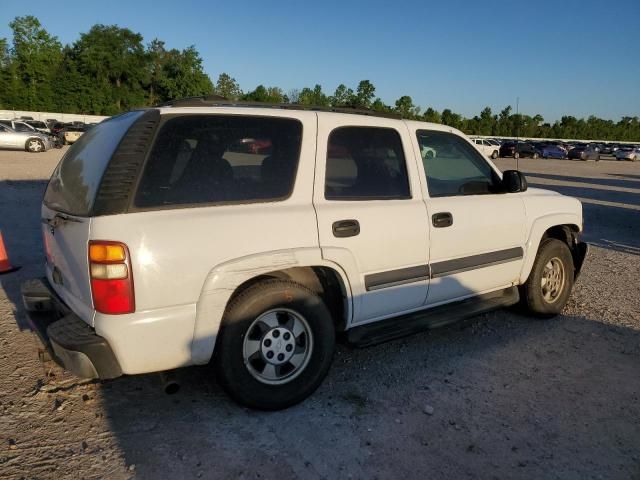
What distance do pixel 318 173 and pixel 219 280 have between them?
974 millimetres

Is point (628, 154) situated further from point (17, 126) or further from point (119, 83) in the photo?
point (119, 83)

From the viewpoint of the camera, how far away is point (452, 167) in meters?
4.10

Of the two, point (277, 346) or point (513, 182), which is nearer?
point (277, 346)

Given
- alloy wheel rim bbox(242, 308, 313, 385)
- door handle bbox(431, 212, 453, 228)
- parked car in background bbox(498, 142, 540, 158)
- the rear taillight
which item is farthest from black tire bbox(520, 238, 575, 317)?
parked car in background bbox(498, 142, 540, 158)

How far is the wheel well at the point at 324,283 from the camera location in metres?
3.19

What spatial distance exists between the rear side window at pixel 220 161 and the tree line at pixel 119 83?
5923 centimetres

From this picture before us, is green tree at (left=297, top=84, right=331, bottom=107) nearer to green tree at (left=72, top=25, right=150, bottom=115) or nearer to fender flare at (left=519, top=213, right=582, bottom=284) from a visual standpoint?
green tree at (left=72, top=25, right=150, bottom=115)

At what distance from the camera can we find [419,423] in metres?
3.08

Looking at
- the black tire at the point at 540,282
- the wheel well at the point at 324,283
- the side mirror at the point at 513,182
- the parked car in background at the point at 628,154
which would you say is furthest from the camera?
the parked car in background at the point at 628,154

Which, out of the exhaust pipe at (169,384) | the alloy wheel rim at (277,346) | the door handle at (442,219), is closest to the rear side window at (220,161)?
the alloy wheel rim at (277,346)

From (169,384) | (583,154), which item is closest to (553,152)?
(583,154)

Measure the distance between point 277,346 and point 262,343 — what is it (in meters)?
0.11

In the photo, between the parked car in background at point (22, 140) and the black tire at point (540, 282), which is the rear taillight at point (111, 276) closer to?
the black tire at point (540, 282)

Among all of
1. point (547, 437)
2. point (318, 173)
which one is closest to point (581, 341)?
point (547, 437)
